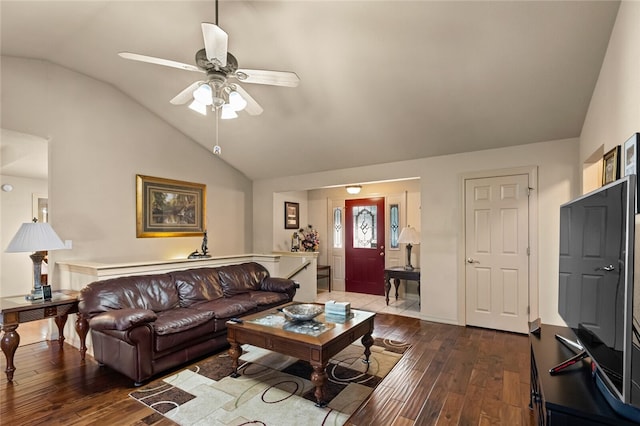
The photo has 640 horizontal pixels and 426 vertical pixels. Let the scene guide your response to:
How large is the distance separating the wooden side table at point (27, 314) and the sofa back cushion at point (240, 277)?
1594 mm

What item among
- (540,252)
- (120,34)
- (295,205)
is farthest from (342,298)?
(120,34)

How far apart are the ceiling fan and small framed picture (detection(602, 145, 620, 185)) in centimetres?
227

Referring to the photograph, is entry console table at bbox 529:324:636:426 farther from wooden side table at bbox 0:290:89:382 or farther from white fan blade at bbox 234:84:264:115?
wooden side table at bbox 0:290:89:382

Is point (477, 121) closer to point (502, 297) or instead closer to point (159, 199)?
point (502, 297)

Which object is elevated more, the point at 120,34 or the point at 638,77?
the point at 120,34

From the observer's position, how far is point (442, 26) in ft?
8.27

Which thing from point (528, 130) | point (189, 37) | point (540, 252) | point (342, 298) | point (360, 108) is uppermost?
point (189, 37)

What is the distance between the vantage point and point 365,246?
21.6ft

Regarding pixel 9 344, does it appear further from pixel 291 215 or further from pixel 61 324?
pixel 291 215

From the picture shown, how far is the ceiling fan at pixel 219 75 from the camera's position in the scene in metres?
2.04

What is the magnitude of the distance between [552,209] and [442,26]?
266cm

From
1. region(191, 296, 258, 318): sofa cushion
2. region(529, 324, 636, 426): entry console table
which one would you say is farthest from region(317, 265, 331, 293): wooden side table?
region(529, 324, 636, 426): entry console table

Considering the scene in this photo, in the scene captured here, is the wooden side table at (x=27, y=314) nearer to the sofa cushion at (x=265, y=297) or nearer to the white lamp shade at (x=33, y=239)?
the white lamp shade at (x=33, y=239)

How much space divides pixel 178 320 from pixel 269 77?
A: 7.83 feet
